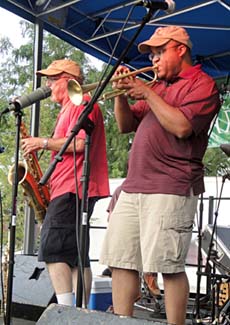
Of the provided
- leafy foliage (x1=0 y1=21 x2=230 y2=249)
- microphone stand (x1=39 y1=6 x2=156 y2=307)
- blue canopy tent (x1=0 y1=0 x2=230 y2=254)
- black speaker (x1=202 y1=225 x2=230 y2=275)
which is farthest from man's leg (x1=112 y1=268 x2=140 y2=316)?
blue canopy tent (x1=0 y1=0 x2=230 y2=254)

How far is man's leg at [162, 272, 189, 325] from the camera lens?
1.98 metres

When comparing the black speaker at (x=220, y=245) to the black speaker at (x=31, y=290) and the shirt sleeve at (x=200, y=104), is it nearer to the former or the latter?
the black speaker at (x=31, y=290)

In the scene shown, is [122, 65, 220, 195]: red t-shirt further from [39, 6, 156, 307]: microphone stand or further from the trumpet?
[39, 6, 156, 307]: microphone stand

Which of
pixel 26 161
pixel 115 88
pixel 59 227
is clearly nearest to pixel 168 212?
pixel 115 88

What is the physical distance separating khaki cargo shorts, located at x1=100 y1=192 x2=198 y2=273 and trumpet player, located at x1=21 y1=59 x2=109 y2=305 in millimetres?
351

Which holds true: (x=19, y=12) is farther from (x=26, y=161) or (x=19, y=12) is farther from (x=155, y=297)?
(x=155, y=297)

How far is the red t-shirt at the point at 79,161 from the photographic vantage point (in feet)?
8.61

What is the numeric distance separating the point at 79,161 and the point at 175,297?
0.92 metres

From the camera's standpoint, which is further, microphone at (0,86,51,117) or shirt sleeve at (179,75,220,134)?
microphone at (0,86,51,117)

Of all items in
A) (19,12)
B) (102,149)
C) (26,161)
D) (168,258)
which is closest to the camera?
(168,258)

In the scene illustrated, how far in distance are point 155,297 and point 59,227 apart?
221 centimetres

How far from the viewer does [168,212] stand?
2012 millimetres

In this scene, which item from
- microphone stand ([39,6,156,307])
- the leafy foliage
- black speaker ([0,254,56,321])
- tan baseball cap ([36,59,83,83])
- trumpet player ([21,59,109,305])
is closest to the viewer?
microphone stand ([39,6,156,307])

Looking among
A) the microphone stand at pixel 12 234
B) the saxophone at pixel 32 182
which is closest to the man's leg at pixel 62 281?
the microphone stand at pixel 12 234
